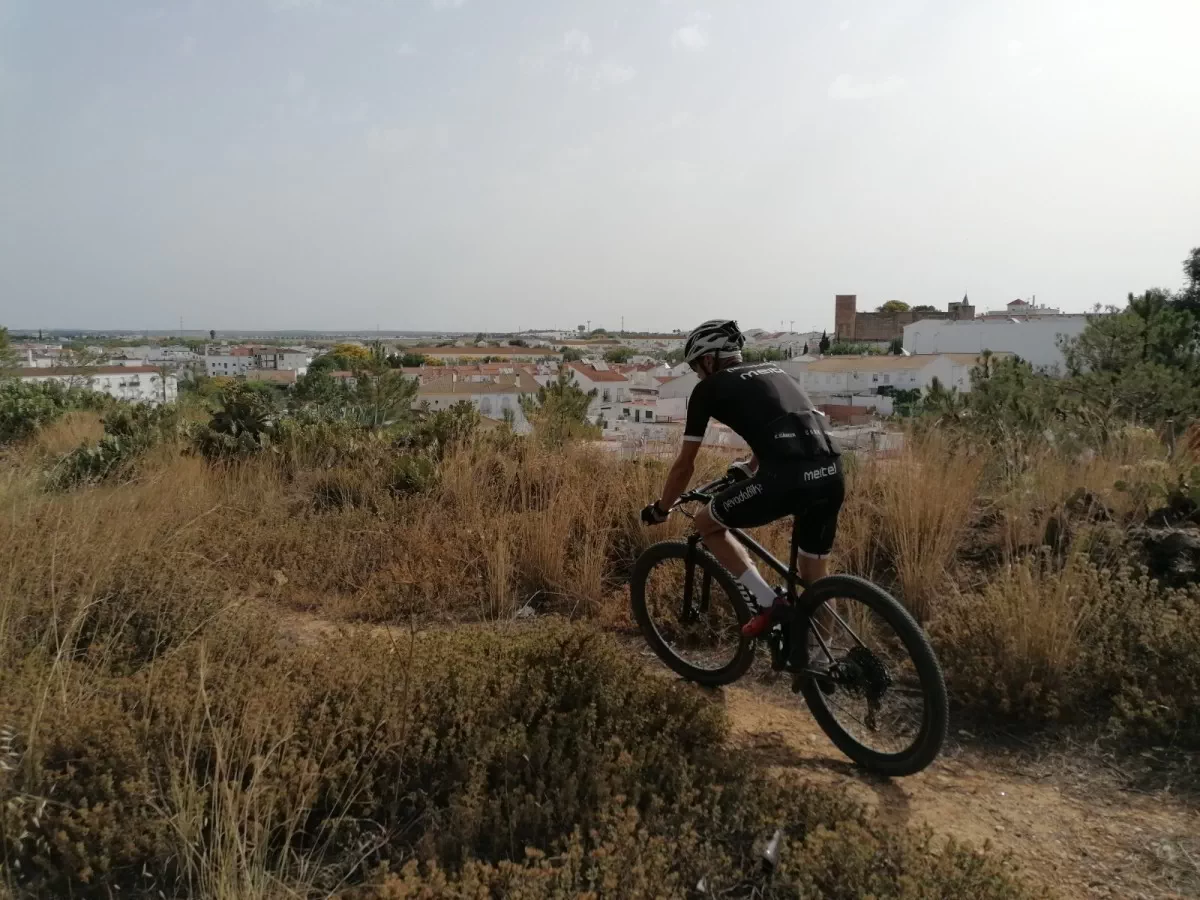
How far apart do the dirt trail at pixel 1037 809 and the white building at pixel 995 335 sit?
75.5 metres

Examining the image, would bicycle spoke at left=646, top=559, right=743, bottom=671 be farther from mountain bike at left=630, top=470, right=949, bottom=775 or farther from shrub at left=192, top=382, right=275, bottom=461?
shrub at left=192, top=382, right=275, bottom=461

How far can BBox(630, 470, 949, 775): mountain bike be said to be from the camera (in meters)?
3.01

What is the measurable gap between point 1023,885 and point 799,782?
93cm

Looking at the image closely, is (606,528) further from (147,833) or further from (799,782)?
(147,833)

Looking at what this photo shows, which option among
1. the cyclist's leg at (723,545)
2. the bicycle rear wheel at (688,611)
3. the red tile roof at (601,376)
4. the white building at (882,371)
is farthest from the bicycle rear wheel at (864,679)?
the red tile roof at (601,376)

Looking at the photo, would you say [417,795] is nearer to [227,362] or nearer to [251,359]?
[251,359]

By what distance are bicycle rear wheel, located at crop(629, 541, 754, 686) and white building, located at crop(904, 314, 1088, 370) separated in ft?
246

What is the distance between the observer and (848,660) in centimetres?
329

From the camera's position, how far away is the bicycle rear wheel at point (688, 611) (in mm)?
4012

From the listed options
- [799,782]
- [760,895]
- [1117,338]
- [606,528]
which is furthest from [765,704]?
[1117,338]

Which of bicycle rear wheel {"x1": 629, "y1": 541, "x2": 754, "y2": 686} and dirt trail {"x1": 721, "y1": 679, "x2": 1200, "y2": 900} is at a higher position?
bicycle rear wheel {"x1": 629, "y1": 541, "x2": 754, "y2": 686}

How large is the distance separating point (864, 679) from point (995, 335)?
3450 inches

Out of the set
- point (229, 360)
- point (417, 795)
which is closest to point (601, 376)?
point (417, 795)

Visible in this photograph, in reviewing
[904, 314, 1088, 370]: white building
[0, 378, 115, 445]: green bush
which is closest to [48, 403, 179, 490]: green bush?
[0, 378, 115, 445]: green bush
